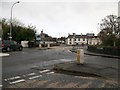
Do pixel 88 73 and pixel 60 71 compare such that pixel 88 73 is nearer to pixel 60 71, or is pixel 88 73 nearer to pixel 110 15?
pixel 60 71

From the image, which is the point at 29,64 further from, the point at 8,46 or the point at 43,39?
the point at 43,39

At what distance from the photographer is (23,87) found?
744 cm

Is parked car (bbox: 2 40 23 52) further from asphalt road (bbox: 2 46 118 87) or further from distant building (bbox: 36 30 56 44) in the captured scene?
distant building (bbox: 36 30 56 44)

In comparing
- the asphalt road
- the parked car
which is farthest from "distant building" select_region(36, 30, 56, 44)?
the asphalt road

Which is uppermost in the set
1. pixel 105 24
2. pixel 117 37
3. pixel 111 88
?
pixel 105 24

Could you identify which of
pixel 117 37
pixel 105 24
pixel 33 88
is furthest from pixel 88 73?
pixel 105 24

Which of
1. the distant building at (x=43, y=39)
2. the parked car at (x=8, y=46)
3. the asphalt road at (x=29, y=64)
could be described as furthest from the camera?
the distant building at (x=43, y=39)

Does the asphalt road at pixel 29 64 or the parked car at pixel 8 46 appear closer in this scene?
the asphalt road at pixel 29 64

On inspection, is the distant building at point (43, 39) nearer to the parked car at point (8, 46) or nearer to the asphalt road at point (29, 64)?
the parked car at point (8, 46)

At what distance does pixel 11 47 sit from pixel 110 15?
24.0 m

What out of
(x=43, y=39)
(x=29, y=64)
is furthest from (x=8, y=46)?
(x=43, y=39)

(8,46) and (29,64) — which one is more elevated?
(8,46)

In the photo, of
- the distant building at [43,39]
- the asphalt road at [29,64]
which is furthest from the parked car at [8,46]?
the distant building at [43,39]

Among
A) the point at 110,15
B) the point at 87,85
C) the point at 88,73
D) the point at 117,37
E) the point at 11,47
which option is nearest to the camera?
the point at 87,85
